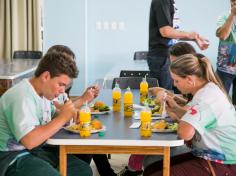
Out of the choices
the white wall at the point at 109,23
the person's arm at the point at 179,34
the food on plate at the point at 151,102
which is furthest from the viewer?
the white wall at the point at 109,23

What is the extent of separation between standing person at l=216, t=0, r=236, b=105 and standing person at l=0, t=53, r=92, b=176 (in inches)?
72.7

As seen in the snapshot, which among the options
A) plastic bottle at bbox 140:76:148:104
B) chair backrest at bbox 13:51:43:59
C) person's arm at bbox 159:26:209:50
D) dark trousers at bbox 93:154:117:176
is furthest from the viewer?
chair backrest at bbox 13:51:43:59

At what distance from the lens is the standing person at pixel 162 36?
3566mm

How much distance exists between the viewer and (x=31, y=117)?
6.61 ft

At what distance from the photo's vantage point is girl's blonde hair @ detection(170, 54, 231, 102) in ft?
7.48

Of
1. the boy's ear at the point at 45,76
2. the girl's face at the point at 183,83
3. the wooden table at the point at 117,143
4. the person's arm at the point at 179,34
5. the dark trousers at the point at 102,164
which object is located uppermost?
the person's arm at the point at 179,34

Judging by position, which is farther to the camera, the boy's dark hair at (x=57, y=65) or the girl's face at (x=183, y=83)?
the girl's face at (x=183, y=83)

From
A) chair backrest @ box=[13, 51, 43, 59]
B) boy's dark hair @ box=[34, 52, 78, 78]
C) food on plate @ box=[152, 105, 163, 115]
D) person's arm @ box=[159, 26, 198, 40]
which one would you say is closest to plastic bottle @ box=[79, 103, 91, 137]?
boy's dark hair @ box=[34, 52, 78, 78]

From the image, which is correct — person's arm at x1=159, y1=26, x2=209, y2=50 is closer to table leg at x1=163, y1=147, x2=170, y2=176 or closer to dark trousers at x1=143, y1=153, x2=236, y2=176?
dark trousers at x1=143, y1=153, x2=236, y2=176

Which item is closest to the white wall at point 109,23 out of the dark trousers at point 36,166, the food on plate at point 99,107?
the food on plate at point 99,107

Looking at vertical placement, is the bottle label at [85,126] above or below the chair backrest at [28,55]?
below

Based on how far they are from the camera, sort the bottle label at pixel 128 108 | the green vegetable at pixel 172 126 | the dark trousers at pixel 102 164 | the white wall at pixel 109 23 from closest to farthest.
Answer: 1. the green vegetable at pixel 172 126
2. the bottle label at pixel 128 108
3. the dark trousers at pixel 102 164
4. the white wall at pixel 109 23

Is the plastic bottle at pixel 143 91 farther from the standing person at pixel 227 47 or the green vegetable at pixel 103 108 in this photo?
the standing person at pixel 227 47

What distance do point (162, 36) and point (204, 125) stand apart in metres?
1.68
